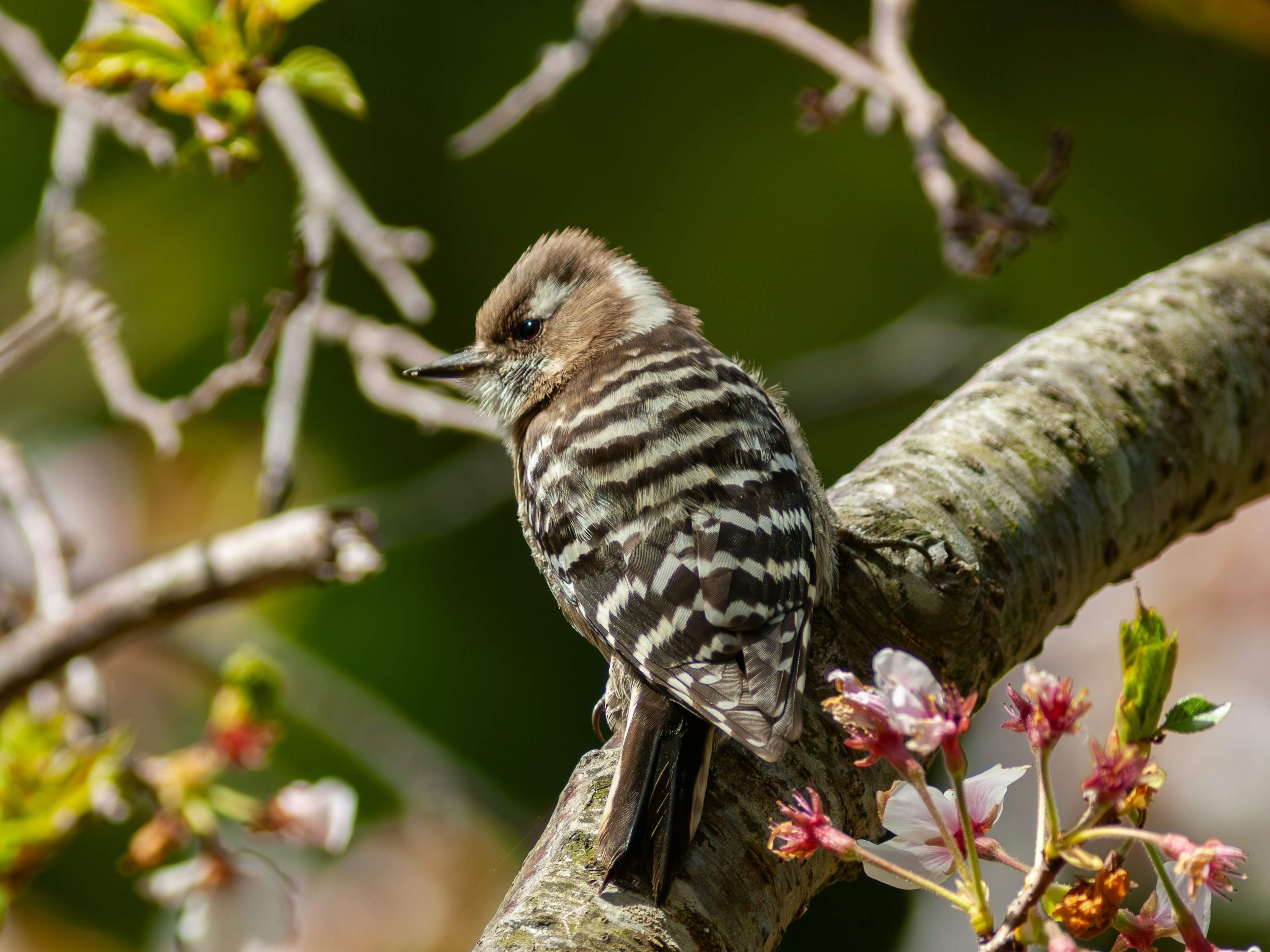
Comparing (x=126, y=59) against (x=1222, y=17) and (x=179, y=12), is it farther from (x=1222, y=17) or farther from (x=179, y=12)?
(x=1222, y=17)

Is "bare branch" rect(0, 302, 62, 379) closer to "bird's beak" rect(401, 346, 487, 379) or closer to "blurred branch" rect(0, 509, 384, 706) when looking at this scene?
"blurred branch" rect(0, 509, 384, 706)

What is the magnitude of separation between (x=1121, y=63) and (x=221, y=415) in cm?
327

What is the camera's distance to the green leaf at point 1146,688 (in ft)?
2.21

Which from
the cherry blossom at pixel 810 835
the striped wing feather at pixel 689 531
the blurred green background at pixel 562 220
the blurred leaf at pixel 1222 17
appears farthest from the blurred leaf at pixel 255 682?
the blurred leaf at pixel 1222 17

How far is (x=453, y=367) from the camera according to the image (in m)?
1.84

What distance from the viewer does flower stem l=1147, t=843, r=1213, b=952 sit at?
2.24ft

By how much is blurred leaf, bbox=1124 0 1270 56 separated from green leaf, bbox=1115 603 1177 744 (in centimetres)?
272

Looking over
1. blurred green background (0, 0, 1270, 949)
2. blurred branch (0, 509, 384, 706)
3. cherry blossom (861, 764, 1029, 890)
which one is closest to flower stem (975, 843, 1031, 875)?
cherry blossom (861, 764, 1029, 890)

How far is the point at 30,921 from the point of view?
2820 millimetres

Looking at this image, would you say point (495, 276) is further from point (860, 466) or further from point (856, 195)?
point (860, 466)

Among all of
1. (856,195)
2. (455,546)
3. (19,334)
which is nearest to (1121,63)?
(856,195)

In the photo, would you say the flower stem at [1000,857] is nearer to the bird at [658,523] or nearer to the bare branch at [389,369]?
the bird at [658,523]

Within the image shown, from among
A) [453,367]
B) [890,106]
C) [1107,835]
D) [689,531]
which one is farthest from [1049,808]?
[890,106]

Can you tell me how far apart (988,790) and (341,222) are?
60.5 inches
